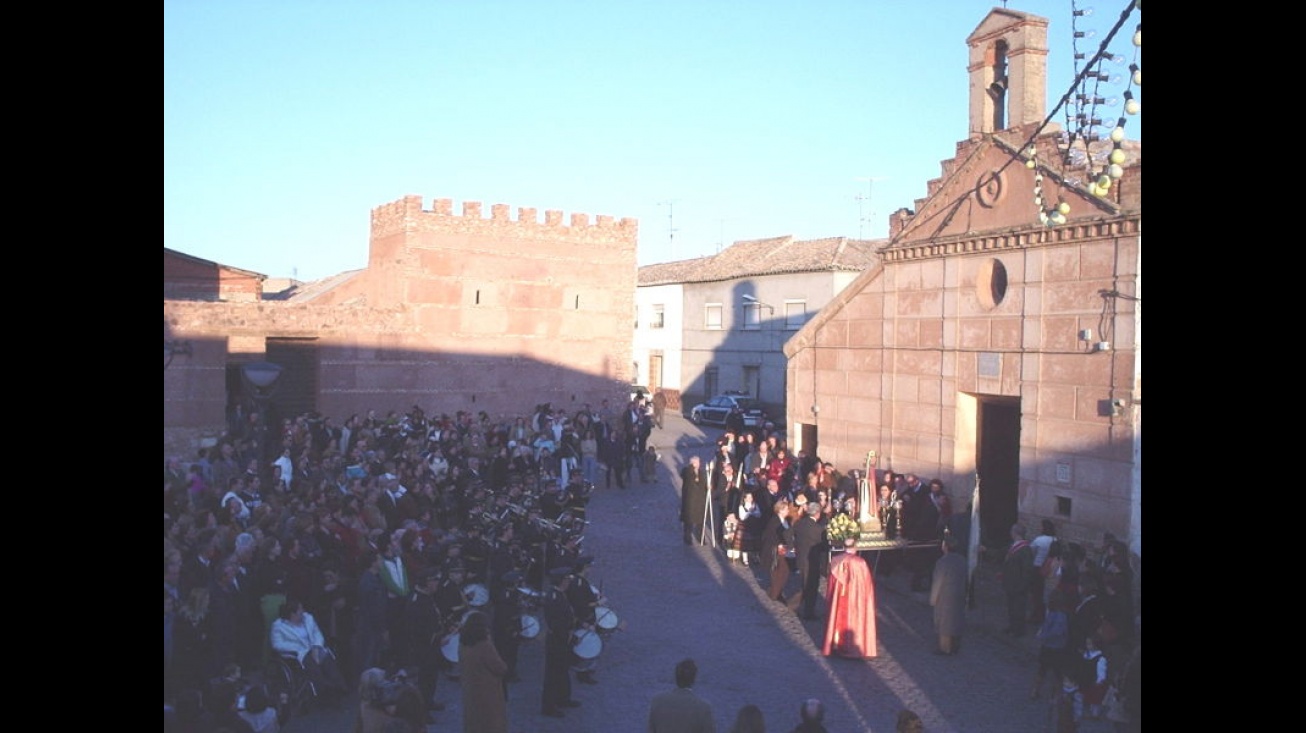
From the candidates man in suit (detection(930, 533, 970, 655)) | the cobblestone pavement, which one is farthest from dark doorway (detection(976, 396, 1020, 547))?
man in suit (detection(930, 533, 970, 655))

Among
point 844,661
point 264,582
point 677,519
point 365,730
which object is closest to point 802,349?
point 677,519

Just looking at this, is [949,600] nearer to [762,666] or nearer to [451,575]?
[762,666]

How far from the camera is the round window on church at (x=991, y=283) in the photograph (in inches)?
A: 669

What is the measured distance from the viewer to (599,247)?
32.6m

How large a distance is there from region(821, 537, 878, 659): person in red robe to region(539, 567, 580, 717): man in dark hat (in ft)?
10.8

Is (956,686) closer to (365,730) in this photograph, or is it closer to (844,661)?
(844,661)

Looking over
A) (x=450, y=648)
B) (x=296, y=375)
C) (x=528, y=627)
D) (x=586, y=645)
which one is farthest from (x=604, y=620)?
(x=296, y=375)

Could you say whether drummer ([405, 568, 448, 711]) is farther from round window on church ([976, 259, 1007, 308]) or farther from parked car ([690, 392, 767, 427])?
parked car ([690, 392, 767, 427])

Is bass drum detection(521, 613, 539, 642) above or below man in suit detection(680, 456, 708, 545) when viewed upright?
below

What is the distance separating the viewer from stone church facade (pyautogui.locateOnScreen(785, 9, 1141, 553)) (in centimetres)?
1480

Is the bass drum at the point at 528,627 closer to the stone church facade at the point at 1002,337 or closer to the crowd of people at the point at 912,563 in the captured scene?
the crowd of people at the point at 912,563

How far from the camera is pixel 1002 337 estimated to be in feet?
55.0

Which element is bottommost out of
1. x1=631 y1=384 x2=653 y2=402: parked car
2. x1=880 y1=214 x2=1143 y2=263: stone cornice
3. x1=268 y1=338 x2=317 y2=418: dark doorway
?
x1=631 y1=384 x2=653 y2=402: parked car

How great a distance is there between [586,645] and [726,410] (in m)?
25.9
